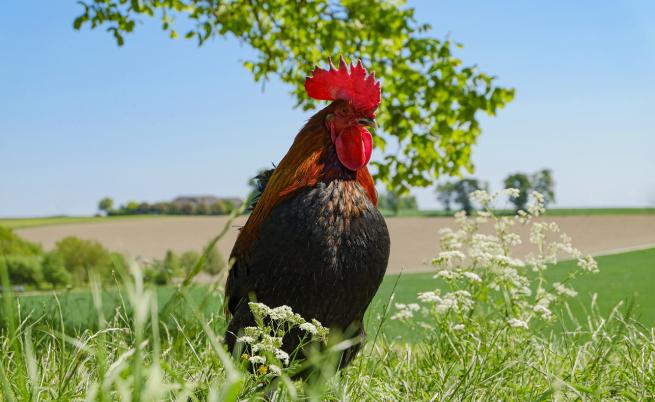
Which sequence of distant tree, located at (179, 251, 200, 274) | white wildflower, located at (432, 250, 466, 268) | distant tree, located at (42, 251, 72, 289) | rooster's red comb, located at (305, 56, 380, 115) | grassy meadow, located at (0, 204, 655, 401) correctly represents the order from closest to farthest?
grassy meadow, located at (0, 204, 655, 401) < rooster's red comb, located at (305, 56, 380, 115) < white wildflower, located at (432, 250, 466, 268) < distant tree, located at (179, 251, 200, 274) < distant tree, located at (42, 251, 72, 289)

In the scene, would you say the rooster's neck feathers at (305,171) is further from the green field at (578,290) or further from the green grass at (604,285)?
the green grass at (604,285)

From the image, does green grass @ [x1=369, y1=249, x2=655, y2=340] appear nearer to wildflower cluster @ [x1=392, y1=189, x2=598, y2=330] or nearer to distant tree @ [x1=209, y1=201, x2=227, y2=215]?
wildflower cluster @ [x1=392, y1=189, x2=598, y2=330]

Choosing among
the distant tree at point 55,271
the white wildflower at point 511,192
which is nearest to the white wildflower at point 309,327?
the white wildflower at point 511,192

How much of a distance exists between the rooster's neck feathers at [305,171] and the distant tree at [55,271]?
8.38 m

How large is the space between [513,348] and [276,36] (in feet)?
19.3

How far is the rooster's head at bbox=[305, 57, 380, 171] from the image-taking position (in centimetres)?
336

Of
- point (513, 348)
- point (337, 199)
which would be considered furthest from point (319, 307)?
point (513, 348)

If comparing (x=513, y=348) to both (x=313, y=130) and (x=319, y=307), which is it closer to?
(x=319, y=307)

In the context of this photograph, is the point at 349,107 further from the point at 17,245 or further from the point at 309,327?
the point at 17,245

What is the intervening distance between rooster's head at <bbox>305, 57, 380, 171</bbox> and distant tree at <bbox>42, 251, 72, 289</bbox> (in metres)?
8.64

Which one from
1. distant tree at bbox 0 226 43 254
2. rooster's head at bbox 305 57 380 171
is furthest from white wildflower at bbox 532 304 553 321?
distant tree at bbox 0 226 43 254

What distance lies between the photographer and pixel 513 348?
404 centimetres

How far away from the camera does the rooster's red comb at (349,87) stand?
3.43 meters

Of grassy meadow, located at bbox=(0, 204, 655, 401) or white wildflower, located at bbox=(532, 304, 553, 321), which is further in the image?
white wildflower, located at bbox=(532, 304, 553, 321)
